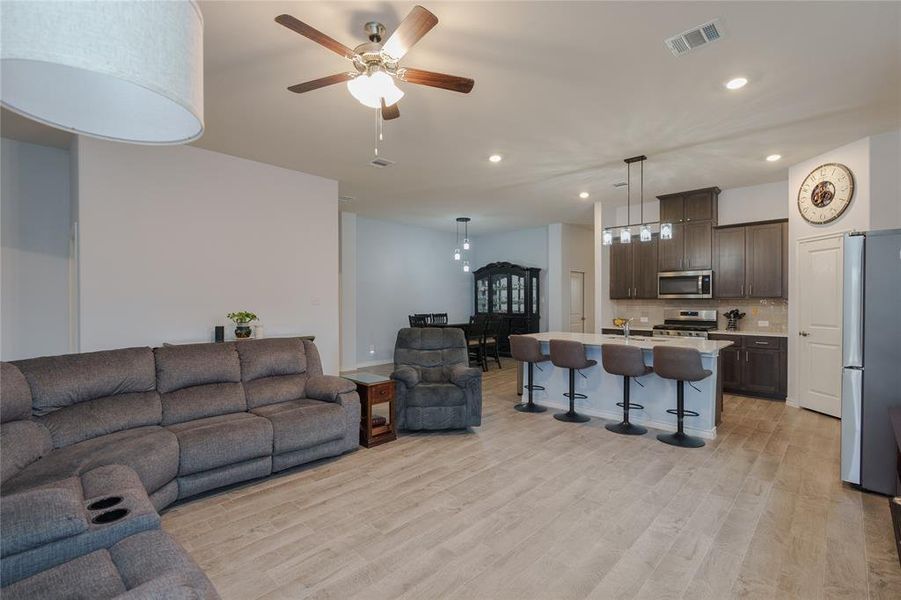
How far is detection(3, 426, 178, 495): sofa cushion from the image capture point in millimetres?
2156

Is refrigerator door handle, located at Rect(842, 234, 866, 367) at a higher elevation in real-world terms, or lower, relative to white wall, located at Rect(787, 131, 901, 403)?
lower

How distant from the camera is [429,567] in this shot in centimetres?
215

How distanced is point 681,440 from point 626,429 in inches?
19.5

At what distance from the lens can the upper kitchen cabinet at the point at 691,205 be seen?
20.0 ft

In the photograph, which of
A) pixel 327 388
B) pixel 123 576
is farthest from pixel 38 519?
pixel 327 388

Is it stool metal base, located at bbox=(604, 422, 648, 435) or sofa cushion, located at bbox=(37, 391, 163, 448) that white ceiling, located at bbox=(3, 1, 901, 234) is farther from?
stool metal base, located at bbox=(604, 422, 648, 435)

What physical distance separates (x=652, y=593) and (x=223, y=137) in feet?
16.1

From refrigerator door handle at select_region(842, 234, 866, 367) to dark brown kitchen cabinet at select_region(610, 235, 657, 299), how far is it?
365cm

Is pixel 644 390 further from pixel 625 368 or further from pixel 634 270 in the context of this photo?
pixel 634 270

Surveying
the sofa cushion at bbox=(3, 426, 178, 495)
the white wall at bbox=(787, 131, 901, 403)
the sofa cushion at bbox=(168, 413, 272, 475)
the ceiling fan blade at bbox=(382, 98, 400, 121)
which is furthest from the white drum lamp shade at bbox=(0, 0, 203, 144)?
the white wall at bbox=(787, 131, 901, 403)

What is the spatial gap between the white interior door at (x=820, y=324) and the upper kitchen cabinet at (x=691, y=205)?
4.34 ft

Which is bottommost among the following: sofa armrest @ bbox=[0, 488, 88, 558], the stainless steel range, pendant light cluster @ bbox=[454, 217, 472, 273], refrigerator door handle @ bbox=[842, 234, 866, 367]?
sofa armrest @ bbox=[0, 488, 88, 558]

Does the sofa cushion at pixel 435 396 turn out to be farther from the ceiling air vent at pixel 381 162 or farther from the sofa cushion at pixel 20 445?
the sofa cushion at pixel 20 445

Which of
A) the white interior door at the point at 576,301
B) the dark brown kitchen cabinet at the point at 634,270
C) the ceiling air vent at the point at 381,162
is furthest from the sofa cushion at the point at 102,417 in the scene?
the white interior door at the point at 576,301
